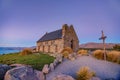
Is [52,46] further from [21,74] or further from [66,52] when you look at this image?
[21,74]

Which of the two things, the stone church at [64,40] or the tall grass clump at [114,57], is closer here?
the tall grass clump at [114,57]

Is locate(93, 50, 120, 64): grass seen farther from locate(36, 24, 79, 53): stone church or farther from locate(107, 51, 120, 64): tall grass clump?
locate(36, 24, 79, 53): stone church

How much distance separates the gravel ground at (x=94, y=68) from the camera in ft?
29.1

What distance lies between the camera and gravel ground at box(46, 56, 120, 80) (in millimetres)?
8878

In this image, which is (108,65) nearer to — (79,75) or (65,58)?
(65,58)

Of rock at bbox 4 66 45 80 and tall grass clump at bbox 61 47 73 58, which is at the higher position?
Answer: tall grass clump at bbox 61 47 73 58

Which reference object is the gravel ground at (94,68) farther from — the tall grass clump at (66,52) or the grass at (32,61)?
the tall grass clump at (66,52)

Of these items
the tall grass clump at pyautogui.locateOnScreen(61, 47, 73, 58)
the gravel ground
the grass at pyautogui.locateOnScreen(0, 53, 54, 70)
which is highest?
the tall grass clump at pyautogui.locateOnScreen(61, 47, 73, 58)

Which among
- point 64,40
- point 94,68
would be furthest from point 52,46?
point 94,68

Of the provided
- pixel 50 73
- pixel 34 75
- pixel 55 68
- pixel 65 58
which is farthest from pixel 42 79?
pixel 65 58

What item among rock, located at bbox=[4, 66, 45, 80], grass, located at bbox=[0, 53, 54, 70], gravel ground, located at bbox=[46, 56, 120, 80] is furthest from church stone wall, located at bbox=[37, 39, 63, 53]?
rock, located at bbox=[4, 66, 45, 80]

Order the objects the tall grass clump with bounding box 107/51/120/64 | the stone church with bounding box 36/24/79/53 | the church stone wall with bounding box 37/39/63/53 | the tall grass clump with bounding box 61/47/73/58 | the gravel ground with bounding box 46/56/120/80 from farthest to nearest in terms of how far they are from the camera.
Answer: the church stone wall with bounding box 37/39/63/53 → the stone church with bounding box 36/24/79/53 → the tall grass clump with bounding box 61/47/73/58 → the tall grass clump with bounding box 107/51/120/64 → the gravel ground with bounding box 46/56/120/80

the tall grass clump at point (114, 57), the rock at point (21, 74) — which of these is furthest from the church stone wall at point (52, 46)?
the rock at point (21, 74)

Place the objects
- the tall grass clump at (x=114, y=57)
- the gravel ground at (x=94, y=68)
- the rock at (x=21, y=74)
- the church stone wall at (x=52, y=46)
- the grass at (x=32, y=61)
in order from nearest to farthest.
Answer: the rock at (x=21, y=74) < the gravel ground at (x=94, y=68) < the grass at (x=32, y=61) < the tall grass clump at (x=114, y=57) < the church stone wall at (x=52, y=46)
